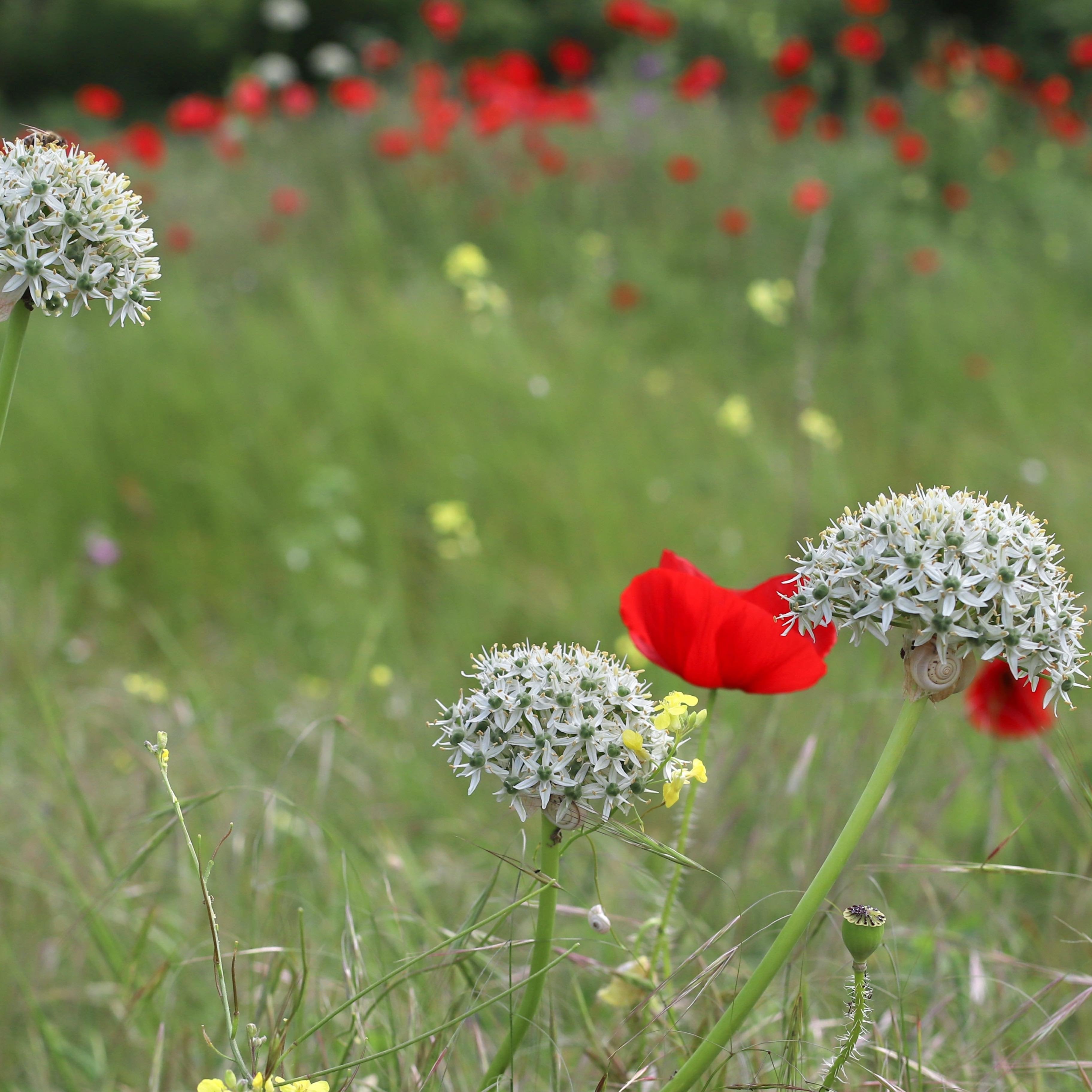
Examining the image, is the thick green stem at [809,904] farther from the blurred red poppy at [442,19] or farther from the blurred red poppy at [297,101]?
the blurred red poppy at [442,19]

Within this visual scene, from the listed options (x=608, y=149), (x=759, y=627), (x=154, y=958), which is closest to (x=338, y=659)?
(x=154, y=958)

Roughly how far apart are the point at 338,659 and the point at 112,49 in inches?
470

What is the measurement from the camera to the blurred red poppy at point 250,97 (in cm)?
614

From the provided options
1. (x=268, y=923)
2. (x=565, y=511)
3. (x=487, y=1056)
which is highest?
(x=487, y=1056)

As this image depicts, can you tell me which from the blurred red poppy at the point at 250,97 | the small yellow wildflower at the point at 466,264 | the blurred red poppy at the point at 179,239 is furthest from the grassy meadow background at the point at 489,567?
the small yellow wildflower at the point at 466,264

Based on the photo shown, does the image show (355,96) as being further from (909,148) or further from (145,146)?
(909,148)

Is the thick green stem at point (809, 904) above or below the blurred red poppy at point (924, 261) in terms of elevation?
above

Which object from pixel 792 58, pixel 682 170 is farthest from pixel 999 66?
pixel 682 170

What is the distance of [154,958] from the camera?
2.06 meters

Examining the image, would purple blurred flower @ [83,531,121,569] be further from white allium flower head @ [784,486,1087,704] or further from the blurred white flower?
the blurred white flower

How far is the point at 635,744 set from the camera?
0.93 metres

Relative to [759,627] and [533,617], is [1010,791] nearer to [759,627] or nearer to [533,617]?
[759,627]

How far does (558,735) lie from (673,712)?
0.34 ft

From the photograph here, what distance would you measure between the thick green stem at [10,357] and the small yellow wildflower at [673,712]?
62 cm
